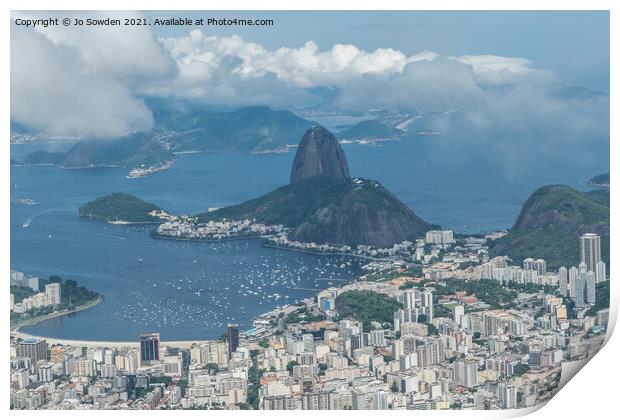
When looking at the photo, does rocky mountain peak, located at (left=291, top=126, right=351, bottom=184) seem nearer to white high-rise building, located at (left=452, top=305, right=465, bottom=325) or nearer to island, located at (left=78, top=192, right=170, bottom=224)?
island, located at (left=78, top=192, right=170, bottom=224)

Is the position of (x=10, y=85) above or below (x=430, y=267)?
above

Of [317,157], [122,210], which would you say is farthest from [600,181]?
[122,210]

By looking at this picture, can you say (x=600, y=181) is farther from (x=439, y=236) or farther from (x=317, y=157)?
(x=317, y=157)

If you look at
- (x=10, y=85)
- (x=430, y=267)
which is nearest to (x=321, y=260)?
(x=430, y=267)

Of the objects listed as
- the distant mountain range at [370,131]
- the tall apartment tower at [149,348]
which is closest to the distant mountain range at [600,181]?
the distant mountain range at [370,131]

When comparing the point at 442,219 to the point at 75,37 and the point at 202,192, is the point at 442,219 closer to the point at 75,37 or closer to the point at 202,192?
the point at 202,192

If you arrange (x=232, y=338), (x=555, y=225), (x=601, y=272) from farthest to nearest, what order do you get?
(x=555, y=225) → (x=601, y=272) → (x=232, y=338)
